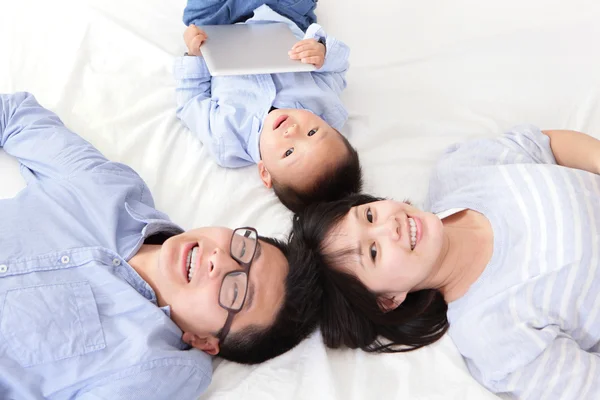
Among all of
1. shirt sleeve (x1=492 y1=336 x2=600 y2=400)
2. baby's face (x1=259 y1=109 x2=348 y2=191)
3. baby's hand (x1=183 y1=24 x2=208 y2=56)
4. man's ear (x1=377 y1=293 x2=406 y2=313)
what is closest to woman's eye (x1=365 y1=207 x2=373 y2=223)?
man's ear (x1=377 y1=293 x2=406 y2=313)

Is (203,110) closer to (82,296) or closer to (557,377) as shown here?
(82,296)

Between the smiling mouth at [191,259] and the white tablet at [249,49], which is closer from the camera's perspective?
the smiling mouth at [191,259]

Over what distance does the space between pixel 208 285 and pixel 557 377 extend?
60 centimetres

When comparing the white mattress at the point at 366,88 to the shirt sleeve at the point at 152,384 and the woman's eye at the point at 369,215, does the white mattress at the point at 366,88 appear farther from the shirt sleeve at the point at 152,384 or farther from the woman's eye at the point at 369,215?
the woman's eye at the point at 369,215

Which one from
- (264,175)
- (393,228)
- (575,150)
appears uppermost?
(575,150)

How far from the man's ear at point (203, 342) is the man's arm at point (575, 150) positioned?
2.79 ft

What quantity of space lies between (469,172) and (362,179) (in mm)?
250

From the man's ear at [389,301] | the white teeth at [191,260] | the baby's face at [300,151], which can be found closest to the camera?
the white teeth at [191,260]

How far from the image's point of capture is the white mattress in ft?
4.04

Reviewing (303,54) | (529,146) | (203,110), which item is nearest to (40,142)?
(203,110)

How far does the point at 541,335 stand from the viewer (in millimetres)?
994

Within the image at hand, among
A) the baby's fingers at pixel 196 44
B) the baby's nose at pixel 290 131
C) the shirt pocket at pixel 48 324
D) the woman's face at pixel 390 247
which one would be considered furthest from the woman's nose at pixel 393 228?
the baby's fingers at pixel 196 44

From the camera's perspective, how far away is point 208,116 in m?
1.41

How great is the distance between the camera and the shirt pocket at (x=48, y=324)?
2.85ft
